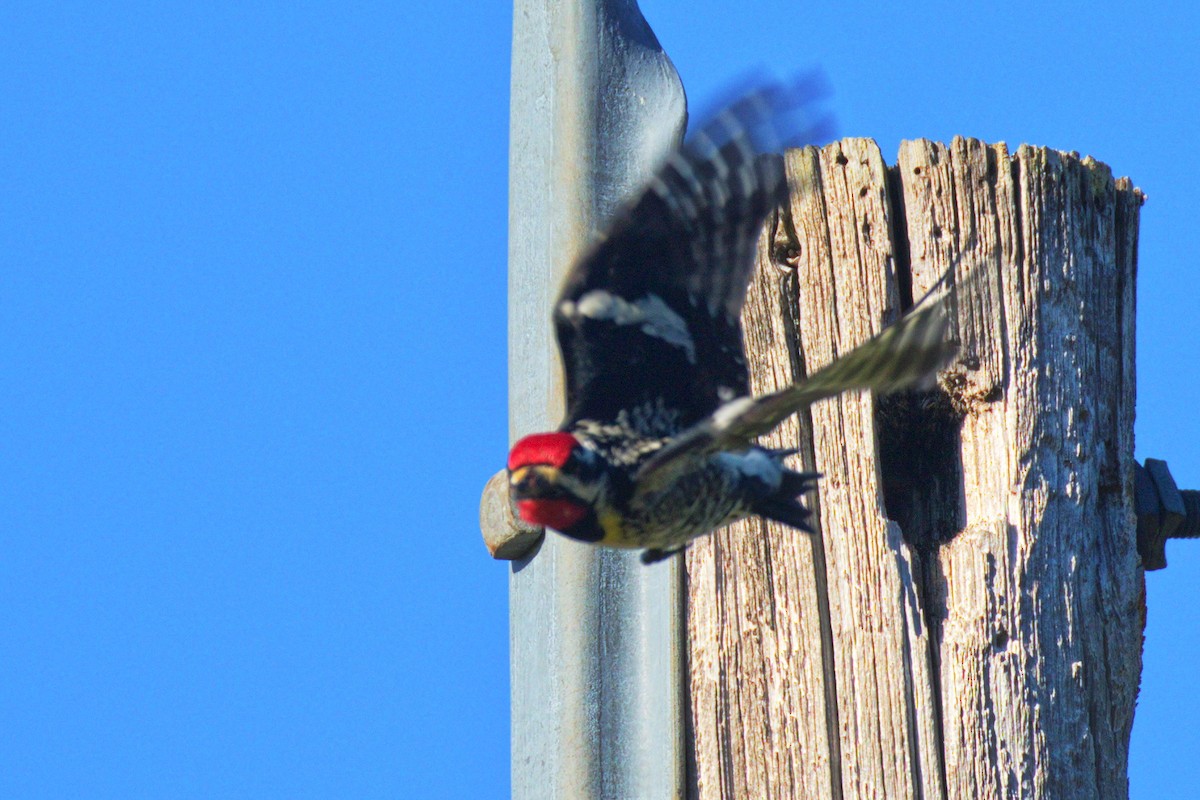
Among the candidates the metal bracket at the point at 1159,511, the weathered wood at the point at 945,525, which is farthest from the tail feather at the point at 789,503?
the metal bracket at the point at 1159,511

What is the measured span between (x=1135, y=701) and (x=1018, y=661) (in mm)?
358

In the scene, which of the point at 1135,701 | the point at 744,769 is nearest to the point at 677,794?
the point at 744,769

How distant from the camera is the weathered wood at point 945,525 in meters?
3.57

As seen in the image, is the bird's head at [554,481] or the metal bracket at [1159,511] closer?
the bird's head at [554,481]

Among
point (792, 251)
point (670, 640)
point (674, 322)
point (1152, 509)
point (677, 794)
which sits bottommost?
point (677, 794)

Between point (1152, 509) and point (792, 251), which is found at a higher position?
point (792, 251)

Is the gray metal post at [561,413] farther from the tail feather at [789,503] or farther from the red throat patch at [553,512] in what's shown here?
the red throat patch at [553,512]

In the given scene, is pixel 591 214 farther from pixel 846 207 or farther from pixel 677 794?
pixel 677 794

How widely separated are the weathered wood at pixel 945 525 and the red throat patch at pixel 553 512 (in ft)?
2.46

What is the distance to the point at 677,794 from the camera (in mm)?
3684

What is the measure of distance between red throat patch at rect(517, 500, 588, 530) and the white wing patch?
59 centimetres

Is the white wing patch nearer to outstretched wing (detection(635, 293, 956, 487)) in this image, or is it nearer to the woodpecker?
the woodpecker

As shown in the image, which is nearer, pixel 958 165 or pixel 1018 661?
pixel 1018 661

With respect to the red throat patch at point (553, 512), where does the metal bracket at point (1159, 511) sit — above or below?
above
